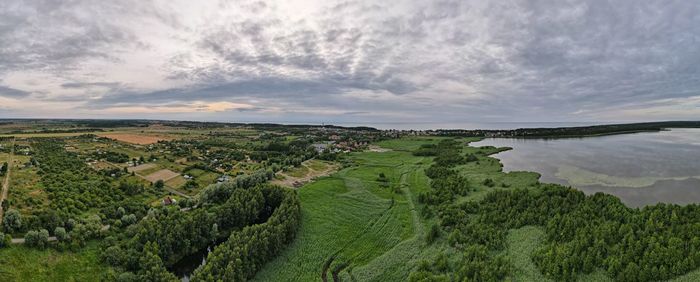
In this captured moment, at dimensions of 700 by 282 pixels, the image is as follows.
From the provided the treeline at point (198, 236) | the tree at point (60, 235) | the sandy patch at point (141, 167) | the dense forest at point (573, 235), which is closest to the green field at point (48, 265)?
the tree at point (60, 235)

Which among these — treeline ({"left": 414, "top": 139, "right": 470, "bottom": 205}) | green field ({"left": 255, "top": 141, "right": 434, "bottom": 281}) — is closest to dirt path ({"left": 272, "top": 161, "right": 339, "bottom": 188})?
green field ({"left": 255, "top": 141, "right": 434, "bottom": 281})

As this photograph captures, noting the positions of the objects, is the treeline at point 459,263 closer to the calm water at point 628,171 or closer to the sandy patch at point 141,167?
the calm water at point 628,171

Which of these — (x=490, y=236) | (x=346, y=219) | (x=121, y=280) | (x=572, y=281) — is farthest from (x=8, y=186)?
(x=572, y=281)

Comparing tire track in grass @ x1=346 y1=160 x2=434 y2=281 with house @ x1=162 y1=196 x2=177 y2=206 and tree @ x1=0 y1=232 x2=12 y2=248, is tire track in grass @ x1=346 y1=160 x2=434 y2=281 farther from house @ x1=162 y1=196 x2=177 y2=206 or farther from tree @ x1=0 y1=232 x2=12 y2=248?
tree @ x1=0 y1=232 x2=12 y2=248

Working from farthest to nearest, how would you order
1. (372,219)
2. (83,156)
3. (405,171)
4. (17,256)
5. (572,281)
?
(83,156) → (405,171) → (372,219) → (17,256) → (572,281)

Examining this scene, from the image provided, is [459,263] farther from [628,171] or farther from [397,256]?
[628,171]

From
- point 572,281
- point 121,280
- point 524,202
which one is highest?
point 524,202

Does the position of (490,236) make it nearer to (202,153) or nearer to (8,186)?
(8,186)

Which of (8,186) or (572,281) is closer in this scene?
(572,281)
